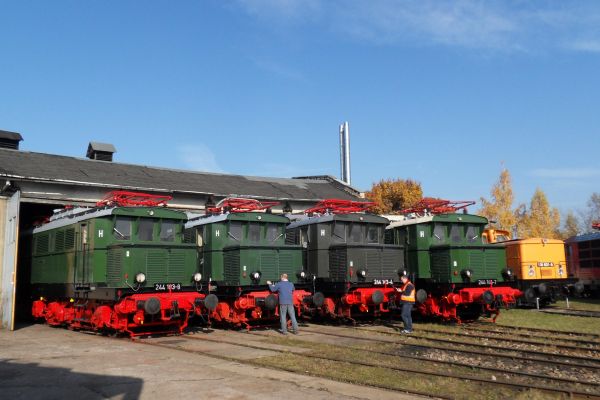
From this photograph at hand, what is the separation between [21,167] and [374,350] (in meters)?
14.0

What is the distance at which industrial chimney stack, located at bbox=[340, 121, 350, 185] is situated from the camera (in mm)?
52616

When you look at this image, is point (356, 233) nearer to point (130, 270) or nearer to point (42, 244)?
point (130, 270)

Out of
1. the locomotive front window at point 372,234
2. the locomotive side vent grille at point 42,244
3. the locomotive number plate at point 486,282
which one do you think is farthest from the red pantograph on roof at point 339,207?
the locomotive side vent grille at point 42,244

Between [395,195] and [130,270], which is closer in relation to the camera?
[130,270]

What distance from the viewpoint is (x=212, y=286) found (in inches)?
584

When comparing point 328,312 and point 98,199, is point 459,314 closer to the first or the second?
point 328,312

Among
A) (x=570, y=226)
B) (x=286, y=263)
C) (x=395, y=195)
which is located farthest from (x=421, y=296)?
(x=570, y=226)

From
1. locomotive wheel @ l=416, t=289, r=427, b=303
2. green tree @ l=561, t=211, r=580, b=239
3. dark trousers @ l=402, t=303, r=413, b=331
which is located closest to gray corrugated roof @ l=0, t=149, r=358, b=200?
locomotive wheel @ l=416, t=289, r=427, b=303

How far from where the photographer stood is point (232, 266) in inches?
573

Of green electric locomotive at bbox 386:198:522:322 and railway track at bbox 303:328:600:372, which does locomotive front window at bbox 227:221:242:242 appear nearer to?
railway track at bbox 303:328:600:372

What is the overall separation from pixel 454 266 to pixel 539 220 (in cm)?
4377

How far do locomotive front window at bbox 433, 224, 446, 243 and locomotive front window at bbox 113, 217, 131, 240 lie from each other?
30.2 ft

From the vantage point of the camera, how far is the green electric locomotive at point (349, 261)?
15.0m

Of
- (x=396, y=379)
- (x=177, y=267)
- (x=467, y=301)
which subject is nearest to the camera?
(x=396, y=379)
